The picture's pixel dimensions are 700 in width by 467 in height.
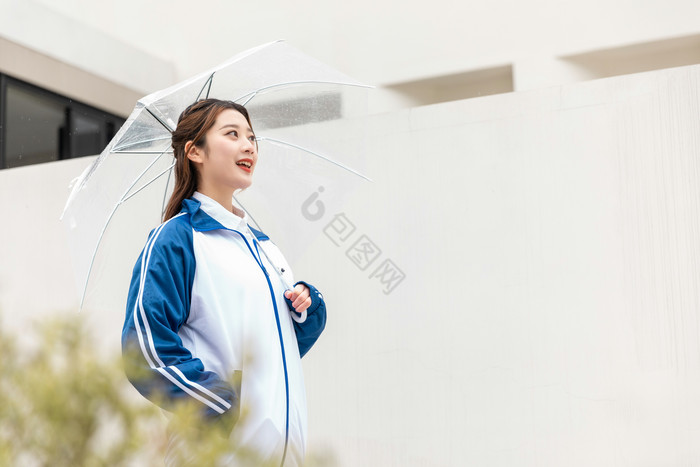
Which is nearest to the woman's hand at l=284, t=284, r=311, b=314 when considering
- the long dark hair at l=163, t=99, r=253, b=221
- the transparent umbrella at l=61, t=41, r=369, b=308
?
the long dark hair at l=163, t=99, r=253, b=221

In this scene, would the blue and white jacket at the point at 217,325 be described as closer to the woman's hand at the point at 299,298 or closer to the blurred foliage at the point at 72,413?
the woman's hand at the point at 299,298

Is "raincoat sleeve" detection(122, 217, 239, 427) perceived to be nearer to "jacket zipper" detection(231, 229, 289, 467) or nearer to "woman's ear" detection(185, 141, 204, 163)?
"jacket zipper" detection(231, 229, 289, 467)

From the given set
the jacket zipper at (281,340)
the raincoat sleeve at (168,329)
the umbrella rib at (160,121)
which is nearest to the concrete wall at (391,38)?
the umbrella rib at (160,121)

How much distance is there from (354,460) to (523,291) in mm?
1071

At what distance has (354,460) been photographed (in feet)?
13.3

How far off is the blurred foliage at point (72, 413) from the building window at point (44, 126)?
662 cm

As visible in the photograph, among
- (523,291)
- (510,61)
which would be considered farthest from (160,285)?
(510,61)

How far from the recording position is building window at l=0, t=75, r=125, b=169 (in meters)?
7.10

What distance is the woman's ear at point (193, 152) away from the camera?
7.63 ft

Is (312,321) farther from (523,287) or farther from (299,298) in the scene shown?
(523,287)

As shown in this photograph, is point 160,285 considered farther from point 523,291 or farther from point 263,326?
point 523,291

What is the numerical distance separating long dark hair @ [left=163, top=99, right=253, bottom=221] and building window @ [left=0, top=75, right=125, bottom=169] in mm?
5069

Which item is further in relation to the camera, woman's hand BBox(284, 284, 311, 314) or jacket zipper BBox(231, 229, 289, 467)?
woman's hand BBox(284, 284, 311, 314)

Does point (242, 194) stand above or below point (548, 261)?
above
